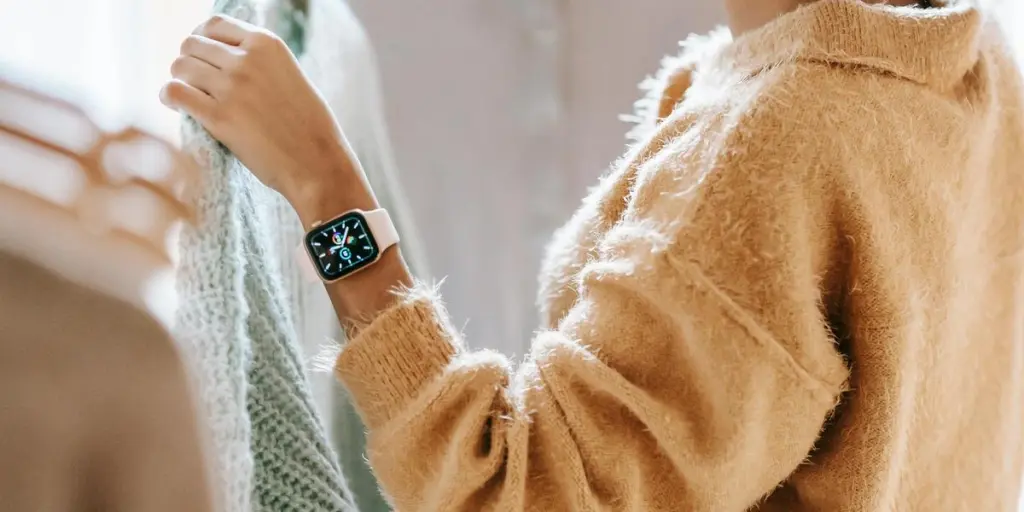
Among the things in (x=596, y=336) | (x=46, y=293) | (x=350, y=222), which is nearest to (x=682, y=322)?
(x=596, y=336)

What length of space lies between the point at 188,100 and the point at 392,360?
0.64 ft

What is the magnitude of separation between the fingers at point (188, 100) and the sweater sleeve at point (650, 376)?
0.16m

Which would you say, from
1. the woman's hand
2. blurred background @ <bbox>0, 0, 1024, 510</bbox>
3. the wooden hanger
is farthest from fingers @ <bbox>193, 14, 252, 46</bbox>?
blurred background @ <bbox>0, 0, 1024, 510</bbox>

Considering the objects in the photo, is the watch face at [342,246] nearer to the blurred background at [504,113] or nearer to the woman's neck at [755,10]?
the woman's neck at [755,10]

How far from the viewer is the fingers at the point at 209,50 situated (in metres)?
0.48

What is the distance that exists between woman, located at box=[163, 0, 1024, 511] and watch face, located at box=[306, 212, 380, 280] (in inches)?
0.5

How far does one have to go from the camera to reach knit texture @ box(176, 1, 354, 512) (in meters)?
0.41

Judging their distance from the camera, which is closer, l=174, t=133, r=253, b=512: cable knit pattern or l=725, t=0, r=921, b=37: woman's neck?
l=174, t=133, r=253, b=512: cable knit pattern

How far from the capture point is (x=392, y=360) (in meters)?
0.51

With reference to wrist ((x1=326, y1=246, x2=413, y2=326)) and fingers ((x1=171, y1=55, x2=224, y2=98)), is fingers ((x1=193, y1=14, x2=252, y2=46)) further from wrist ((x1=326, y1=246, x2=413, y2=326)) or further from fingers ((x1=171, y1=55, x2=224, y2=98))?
wrist ((x1=326, y1=246, x2=413, y2=326))

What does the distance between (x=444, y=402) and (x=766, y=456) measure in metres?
0.20

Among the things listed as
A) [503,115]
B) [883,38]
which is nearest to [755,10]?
[883,38]

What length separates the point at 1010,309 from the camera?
2.05 feet

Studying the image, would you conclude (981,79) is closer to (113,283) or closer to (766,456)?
(766,456)
